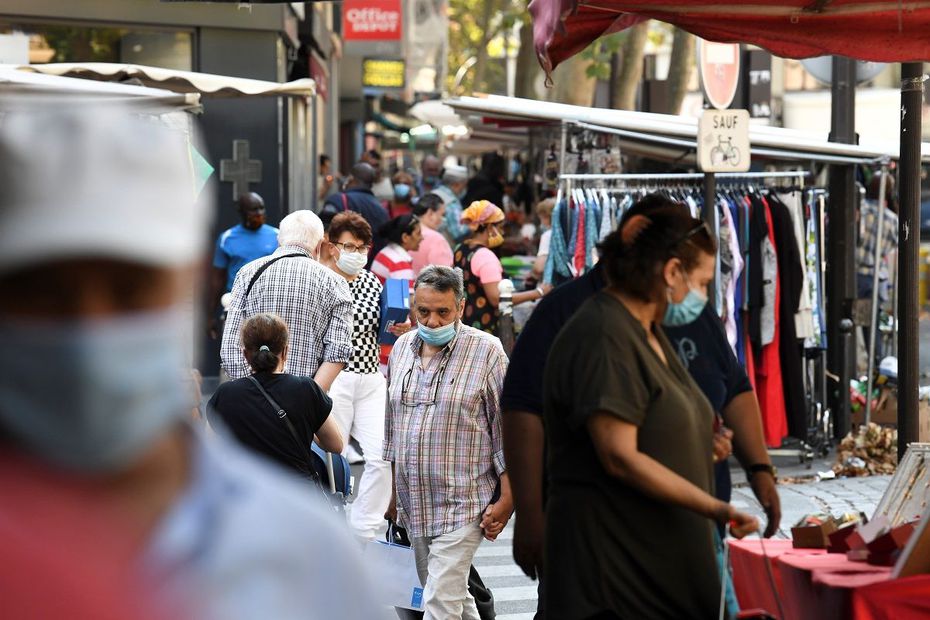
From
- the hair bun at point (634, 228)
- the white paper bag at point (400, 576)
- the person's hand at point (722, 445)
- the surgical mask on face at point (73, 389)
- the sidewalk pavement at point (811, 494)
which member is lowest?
the sidewalk pavement at point (811, 494)

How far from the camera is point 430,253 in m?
13.2

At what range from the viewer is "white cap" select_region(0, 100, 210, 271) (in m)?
1.40

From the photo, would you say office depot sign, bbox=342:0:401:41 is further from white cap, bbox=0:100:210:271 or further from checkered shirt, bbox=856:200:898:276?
white cap, bbox=0:100:210:271

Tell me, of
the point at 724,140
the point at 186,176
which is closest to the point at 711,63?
the point at 724,140

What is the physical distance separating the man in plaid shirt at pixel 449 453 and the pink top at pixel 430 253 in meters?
6.64

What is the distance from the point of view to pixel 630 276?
13.7 feet

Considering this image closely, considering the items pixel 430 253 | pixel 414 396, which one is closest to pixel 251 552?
pixel 414 396

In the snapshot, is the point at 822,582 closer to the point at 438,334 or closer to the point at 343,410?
the point at 438,334

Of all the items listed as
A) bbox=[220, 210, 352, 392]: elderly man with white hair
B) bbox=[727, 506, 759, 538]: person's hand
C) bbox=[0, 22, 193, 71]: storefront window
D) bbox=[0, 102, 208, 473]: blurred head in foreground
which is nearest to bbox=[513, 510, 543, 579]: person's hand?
bbox=[727, 506, 759, 538]: person's hand

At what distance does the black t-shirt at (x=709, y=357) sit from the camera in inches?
179

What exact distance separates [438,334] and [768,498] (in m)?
2.27

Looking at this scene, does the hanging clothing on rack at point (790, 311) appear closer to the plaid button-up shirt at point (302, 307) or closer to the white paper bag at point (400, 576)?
the plaid button-up shirt at point (302, 307)

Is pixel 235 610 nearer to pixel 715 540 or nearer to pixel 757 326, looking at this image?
pixel 715 540

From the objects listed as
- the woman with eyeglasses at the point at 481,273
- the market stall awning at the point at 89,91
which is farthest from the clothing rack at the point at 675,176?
the market stall awning at the point at 89,91
